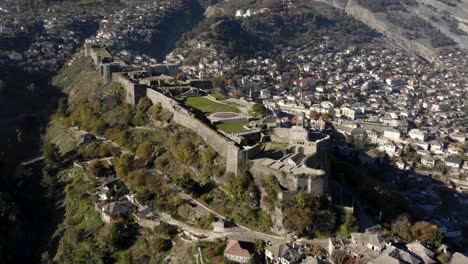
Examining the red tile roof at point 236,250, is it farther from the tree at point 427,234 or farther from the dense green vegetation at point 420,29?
the dense green vegetation at point 420,29

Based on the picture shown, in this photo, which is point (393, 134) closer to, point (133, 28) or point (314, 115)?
point (314, 115)

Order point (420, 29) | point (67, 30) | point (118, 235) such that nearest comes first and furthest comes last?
point (118, 235) → point (67, 30) → point (420, 29)

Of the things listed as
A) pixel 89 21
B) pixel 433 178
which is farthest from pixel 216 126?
pixel 89 21

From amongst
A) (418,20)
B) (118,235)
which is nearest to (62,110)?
(118,235)

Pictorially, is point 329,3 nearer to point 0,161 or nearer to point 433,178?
point 433,178

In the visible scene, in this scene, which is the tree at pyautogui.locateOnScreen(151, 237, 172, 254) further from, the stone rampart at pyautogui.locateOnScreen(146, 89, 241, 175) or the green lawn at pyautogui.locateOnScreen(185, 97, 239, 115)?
the green lawn at pyautogui.locateOnScreen(185, 97, 239, 115)

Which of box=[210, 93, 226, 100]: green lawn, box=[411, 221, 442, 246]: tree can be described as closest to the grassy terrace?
box=[210, 93, 226, 100]: green lawn

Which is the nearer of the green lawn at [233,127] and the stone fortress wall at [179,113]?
the stone fortress wall at [179,113]

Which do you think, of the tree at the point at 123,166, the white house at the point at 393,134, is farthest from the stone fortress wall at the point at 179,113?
the white house at the point at 393,134
